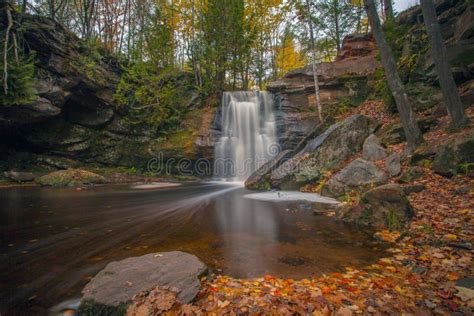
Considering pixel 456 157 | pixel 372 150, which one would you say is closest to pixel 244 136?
pixel 372 150

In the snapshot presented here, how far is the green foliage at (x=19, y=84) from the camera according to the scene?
998cm

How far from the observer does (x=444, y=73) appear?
6.75 metres

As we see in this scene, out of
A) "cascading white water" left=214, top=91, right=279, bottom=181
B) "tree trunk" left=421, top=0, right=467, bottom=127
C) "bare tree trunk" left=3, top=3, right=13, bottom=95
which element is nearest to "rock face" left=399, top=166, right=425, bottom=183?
"tree trunk" left=421, top=0, right=467, bottom=127

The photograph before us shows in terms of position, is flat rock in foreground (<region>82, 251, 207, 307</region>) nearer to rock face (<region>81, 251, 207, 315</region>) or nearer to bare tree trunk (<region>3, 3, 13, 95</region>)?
rock face (<region>81, 251, 207, 315</region>)

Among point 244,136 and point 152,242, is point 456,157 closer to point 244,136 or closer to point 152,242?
point 152,242

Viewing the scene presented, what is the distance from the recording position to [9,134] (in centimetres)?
1300

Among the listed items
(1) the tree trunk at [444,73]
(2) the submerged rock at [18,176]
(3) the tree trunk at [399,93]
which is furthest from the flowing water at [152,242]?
(2) the submerged rock at [18,176]

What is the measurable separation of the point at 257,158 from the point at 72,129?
11319 mm

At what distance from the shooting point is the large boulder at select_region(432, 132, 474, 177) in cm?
515

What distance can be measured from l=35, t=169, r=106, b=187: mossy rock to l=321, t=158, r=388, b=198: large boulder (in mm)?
11158

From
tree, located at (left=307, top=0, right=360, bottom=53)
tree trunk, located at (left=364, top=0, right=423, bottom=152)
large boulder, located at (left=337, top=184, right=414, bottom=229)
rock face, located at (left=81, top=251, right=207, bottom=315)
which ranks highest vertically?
tree, located at (left=307, top=0, right=360, bottom=53)

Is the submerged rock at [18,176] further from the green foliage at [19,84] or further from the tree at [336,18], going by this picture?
the tree at [336,18]

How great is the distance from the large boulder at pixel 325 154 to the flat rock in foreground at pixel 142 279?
272 inches

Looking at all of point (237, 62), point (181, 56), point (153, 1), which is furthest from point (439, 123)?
point (181, 56)
